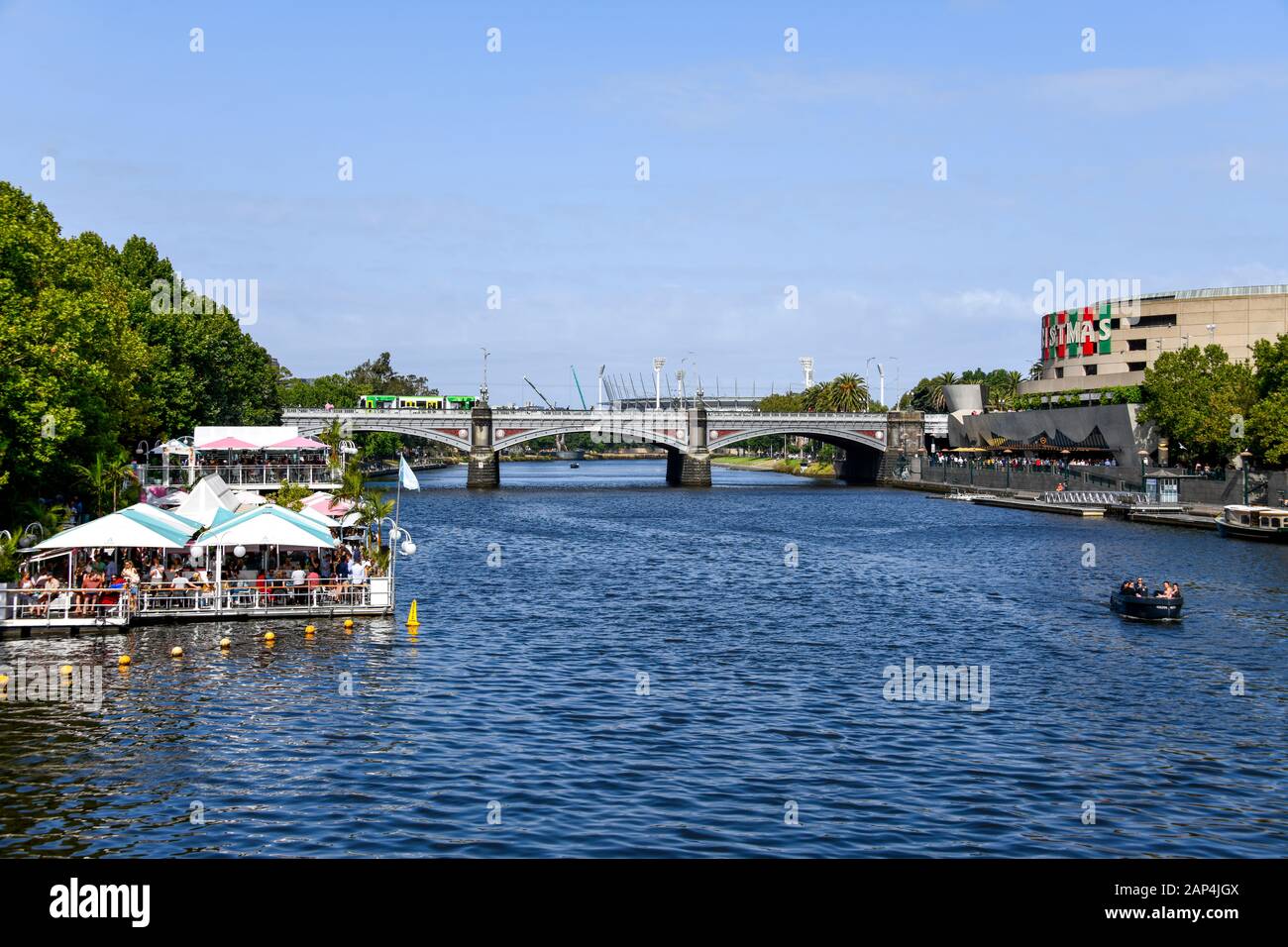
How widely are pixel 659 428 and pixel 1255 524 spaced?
104 metres

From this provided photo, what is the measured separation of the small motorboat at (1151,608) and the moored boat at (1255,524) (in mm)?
40039

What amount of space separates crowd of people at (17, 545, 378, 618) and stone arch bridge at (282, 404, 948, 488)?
4025 inches

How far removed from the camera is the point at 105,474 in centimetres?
6950

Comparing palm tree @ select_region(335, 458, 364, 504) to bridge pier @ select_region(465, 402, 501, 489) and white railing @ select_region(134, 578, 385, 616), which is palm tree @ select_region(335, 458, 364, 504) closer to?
white railing @ select_region(134, 578, 385, 616)

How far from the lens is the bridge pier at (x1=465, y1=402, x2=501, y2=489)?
168m

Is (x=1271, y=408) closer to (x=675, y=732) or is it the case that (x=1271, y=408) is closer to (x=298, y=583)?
(x=298, y=583)

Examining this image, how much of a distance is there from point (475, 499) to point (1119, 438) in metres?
78.3

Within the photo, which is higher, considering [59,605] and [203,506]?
[203,506]

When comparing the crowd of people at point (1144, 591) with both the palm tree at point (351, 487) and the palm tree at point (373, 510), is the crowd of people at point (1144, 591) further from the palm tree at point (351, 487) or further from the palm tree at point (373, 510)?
the palm tree at point (351, 487)

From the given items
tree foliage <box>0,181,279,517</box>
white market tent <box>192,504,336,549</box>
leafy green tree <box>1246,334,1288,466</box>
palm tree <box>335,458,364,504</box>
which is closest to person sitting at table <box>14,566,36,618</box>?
white market tent <box>192,504,336,549</box>

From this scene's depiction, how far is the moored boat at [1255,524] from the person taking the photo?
281 feet

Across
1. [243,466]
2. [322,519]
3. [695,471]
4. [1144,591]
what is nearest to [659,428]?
[695,471]
